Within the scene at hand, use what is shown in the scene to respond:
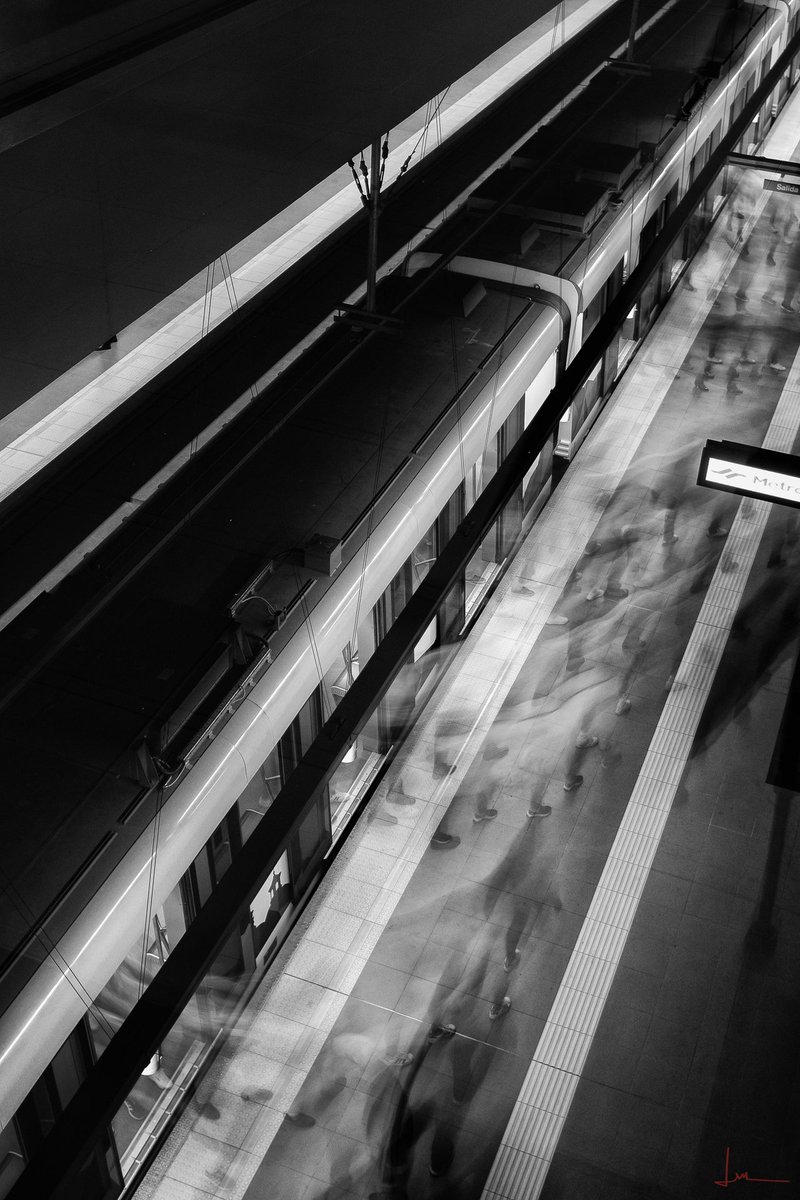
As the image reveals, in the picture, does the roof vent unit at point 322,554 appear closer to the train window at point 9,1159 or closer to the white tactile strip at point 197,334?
the white tactile strip at point 197,334

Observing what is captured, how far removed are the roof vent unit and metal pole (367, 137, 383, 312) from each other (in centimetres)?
129

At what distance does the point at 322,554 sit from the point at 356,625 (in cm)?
36

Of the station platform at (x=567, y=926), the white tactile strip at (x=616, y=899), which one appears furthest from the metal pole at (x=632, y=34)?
the white tactile strip at (x=616, y=899)

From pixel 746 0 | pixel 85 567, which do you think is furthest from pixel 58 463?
pixel 746 0

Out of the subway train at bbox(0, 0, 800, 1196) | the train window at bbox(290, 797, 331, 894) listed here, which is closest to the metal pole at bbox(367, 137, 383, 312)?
the subway train at bbox(0, 0, 800, 1196)

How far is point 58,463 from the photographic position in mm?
4402

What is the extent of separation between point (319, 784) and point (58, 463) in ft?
5.00

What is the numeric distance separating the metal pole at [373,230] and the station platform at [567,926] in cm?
186

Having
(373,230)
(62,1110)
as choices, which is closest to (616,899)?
(62,1110)

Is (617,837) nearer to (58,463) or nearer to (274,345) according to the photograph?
(274,345)

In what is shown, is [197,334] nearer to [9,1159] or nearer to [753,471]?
[9,1159]

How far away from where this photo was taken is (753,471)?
7453 mm

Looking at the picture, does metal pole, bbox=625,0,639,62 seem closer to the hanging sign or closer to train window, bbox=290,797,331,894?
the hanging sign

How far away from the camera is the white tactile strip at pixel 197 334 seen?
170 inches
